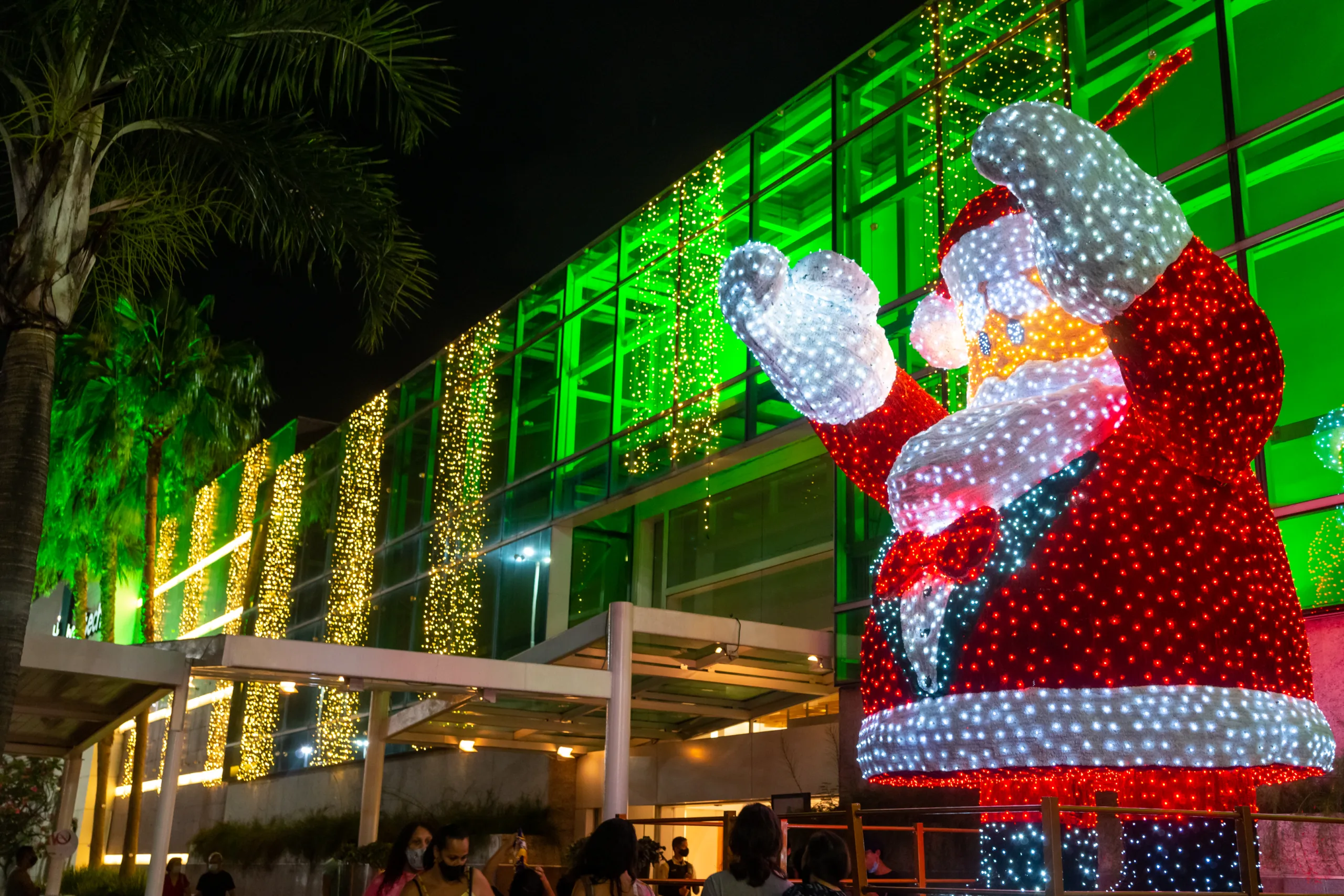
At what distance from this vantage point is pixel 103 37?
328 inches

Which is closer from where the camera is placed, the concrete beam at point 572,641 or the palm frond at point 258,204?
the palm frond at point 258,204

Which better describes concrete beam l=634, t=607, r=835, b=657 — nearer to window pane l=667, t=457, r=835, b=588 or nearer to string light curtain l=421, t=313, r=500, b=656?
window pane l=667, t=457, r=835, b=588

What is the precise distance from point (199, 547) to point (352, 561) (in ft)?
41.9

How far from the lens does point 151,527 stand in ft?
69.2

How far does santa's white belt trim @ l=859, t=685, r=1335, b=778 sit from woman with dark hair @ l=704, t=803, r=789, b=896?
1.68 meters

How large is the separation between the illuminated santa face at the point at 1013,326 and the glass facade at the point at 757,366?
4.38m

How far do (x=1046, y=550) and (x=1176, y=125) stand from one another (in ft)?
24.9

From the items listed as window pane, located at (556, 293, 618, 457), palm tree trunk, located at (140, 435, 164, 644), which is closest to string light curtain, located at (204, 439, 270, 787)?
palm tree trunk, located at (140, 435, 164, 644)

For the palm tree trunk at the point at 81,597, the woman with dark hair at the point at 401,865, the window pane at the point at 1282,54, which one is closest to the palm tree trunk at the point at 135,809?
the palm tree trunk at the point at 81,597

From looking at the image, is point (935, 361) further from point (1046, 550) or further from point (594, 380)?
point (594, 380)

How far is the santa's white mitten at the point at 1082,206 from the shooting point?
4.98 metres

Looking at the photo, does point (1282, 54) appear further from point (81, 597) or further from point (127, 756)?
point (127, 756)

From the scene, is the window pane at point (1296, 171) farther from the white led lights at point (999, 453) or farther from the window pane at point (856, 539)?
the white led lights at point (999, 453)

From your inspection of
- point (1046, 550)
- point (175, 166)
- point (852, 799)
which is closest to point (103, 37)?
point (175, 166)
